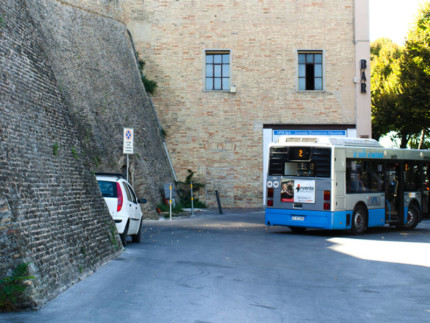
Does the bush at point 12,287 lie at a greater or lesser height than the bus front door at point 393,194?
lesser

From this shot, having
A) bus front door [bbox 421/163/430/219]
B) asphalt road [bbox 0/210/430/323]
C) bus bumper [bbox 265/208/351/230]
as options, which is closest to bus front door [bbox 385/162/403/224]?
bus front door [bbox 421/163/430/219]

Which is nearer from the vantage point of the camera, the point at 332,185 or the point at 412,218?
the point at 332,185

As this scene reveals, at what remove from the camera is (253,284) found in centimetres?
945

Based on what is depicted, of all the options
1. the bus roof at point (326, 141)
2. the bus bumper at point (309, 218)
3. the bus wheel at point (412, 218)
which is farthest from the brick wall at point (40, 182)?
the bus wheel at point (412, 218)

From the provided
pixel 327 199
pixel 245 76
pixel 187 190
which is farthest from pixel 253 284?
pixel 245 76

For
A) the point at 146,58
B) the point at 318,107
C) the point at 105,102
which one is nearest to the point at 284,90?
the point at 318,107

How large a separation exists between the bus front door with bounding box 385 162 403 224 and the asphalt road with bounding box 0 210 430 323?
4.08 metres

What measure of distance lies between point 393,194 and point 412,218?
4.82 feet

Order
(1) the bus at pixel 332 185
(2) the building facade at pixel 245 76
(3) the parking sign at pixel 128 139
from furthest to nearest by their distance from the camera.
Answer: (2) the building facade at pixel 245 76 < (3) the parking sign at pixel 128 139 < (1) the bus at pixel 332 185

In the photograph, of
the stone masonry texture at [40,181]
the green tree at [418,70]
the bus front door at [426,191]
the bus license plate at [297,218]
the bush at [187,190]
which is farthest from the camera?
the green tree at [418,70]

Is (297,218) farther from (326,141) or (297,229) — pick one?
(326,141)

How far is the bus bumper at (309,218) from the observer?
1792 centimetres

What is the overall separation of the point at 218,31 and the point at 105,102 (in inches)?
395

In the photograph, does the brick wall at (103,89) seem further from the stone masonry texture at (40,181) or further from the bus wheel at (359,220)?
the stone masonry texture at (40,181)
